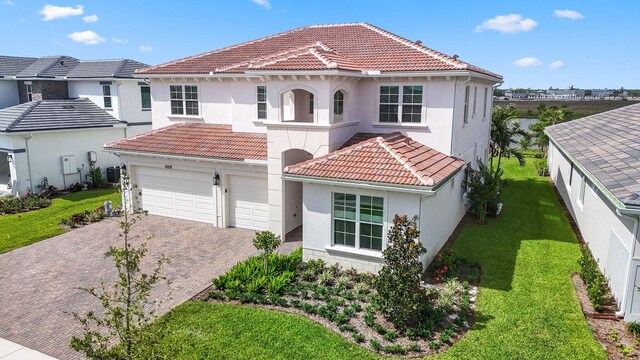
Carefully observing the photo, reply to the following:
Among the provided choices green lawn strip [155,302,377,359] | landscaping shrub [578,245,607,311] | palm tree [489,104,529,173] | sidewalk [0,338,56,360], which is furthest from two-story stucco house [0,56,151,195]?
landscaping shrub [578,245,607,311]

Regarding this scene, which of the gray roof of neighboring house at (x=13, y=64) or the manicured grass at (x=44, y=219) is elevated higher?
the gray roof of neighboring house at (x=13, y=64)

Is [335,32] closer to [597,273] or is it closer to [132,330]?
[597,273]

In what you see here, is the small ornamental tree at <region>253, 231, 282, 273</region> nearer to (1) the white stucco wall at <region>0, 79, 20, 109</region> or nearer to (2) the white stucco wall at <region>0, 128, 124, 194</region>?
(2) the white stucco wall at <region>0, 128, 124, 194</region>

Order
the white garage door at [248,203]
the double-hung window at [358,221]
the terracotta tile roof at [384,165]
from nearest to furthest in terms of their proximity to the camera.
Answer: the terracotta tile roof at [384,165]
the double-hung window at [358,221]
the white garage door at [248,203]

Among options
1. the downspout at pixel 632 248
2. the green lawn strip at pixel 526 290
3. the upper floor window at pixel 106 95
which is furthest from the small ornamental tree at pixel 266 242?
the upper floor window at pixel 106 95

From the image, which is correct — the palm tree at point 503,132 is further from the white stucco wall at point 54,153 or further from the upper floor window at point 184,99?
the white stucco wall at point 54,153

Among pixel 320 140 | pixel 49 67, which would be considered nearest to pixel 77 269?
pixel 320 140

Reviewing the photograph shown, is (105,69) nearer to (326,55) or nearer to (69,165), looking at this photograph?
(69,165)
